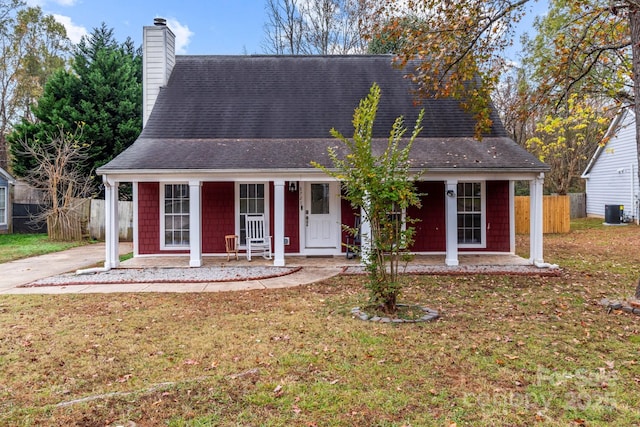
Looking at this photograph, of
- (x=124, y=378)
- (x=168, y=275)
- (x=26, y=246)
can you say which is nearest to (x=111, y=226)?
(x=168, y=275)

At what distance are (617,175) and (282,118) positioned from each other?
18391 millimetres

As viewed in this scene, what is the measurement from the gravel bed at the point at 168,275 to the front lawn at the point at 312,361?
119 cm

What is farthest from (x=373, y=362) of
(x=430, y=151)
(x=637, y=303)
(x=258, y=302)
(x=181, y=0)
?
(x=181, y=0)

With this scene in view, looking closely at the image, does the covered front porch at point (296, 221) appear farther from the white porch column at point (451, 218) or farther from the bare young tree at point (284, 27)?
the bare young tree at point (284, 27)

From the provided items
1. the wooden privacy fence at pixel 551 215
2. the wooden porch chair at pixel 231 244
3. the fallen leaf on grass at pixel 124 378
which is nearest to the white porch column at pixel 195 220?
the wooden porch chair at pixel 231 244

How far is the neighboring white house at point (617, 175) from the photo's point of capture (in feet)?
65.2

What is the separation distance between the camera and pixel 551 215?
17.8m

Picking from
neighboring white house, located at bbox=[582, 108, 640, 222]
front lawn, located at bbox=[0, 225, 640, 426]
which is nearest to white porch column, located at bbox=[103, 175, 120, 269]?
front lawn, located at bbox=[0, 225, 640, 426]

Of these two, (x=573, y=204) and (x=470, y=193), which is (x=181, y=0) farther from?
(x=573, y=204)

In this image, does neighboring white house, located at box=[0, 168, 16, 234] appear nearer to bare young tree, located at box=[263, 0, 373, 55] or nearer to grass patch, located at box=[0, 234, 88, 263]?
grass patch, located at box=[0, 234, 88, 263]

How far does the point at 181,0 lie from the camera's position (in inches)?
645

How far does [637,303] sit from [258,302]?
5480 mm

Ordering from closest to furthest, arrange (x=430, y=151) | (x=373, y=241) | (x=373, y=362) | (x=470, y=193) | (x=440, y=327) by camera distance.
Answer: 1. (x=373, y=362)
2. (x=440, y=327)
3. (x=373, y=241)
4. (x=430, y=151)
5. (x=470, y=193)

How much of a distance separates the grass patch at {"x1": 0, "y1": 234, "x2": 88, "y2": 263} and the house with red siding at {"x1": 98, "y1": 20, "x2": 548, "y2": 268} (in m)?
4.14
